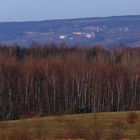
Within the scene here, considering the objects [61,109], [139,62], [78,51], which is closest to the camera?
[61,109]

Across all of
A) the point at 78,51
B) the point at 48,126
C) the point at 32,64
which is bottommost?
the point at 78,51

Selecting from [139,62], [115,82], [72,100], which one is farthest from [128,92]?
[139,62]

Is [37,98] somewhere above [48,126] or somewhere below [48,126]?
below

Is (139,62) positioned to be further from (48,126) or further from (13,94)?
(48,126)

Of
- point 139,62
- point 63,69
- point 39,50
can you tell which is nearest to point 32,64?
point 63,69

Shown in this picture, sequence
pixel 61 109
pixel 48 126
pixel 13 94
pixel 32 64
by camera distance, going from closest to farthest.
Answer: pixel 48 126
pixel 61 109
pixel 13 94
pixel 32 64

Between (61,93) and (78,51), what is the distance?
146 ft

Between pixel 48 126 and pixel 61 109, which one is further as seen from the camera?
pixel 61 109

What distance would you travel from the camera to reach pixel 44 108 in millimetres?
71875

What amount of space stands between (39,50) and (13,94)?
1798 inches

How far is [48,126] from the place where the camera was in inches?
1492

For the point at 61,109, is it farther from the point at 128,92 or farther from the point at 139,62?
the point at 139,62

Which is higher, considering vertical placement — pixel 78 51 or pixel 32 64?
pixel 32 64

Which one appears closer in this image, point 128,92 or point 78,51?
point 128,92
